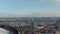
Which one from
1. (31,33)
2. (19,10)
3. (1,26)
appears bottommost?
(31,33)

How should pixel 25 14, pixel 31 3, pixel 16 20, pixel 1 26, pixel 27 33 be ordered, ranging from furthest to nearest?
pixel 31 3
pixel 25 14
pixel 16 20
pixel 27 33
pixel 1 26

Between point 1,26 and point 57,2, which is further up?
point 57,2

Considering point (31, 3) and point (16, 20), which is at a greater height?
point (31, 3)


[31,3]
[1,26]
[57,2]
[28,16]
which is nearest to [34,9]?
[31,3]

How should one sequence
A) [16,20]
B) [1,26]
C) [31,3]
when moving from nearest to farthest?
[1,26] → [16,20] → [31,3]

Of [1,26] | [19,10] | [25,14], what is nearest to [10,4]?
[19,10]

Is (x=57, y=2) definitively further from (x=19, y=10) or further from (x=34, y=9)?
(x=19, y=10)

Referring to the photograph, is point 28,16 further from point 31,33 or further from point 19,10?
point 31,33

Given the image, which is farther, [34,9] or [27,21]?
[34,9]

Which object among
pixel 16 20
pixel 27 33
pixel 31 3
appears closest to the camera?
pixel 27 33
